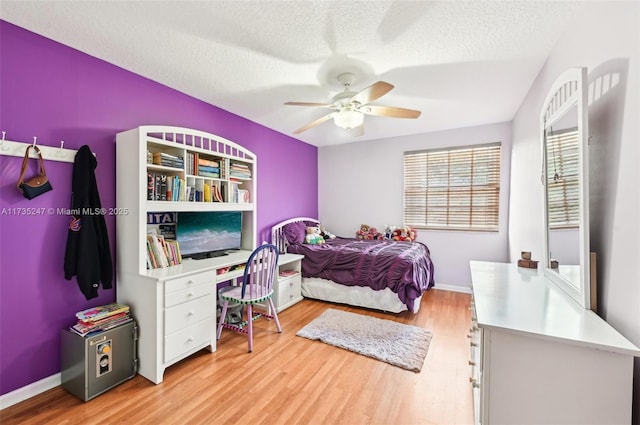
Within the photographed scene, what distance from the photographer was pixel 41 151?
1.83m

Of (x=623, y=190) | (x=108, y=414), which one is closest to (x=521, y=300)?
(x=623, y=190)

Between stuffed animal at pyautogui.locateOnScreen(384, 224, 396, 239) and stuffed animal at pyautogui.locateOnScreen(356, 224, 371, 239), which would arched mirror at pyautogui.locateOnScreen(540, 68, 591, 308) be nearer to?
stuffed animal at pyautogui.locateOnScreen(384, 224, 396, 239)

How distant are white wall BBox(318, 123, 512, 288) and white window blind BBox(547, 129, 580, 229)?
92.8 inches

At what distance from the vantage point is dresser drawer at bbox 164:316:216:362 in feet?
6.56

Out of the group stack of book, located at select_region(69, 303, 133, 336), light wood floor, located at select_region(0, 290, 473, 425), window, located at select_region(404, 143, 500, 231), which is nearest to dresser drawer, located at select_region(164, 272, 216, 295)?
stack of book, located at select_region(69, 303, 133, 336)

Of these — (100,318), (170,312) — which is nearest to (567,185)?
(170,312)

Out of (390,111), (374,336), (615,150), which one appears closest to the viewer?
(615,150)

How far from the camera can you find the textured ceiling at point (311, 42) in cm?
157

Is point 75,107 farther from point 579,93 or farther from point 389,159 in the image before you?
point 389,159

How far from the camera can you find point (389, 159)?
4609 mm

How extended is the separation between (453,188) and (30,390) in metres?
4.98

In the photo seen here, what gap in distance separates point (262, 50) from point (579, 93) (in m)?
1.94

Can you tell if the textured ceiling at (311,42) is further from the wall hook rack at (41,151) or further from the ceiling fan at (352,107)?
the wall hook rack at (41,151)

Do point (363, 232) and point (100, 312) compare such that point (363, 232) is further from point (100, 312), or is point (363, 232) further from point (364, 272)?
point (100, 312)
